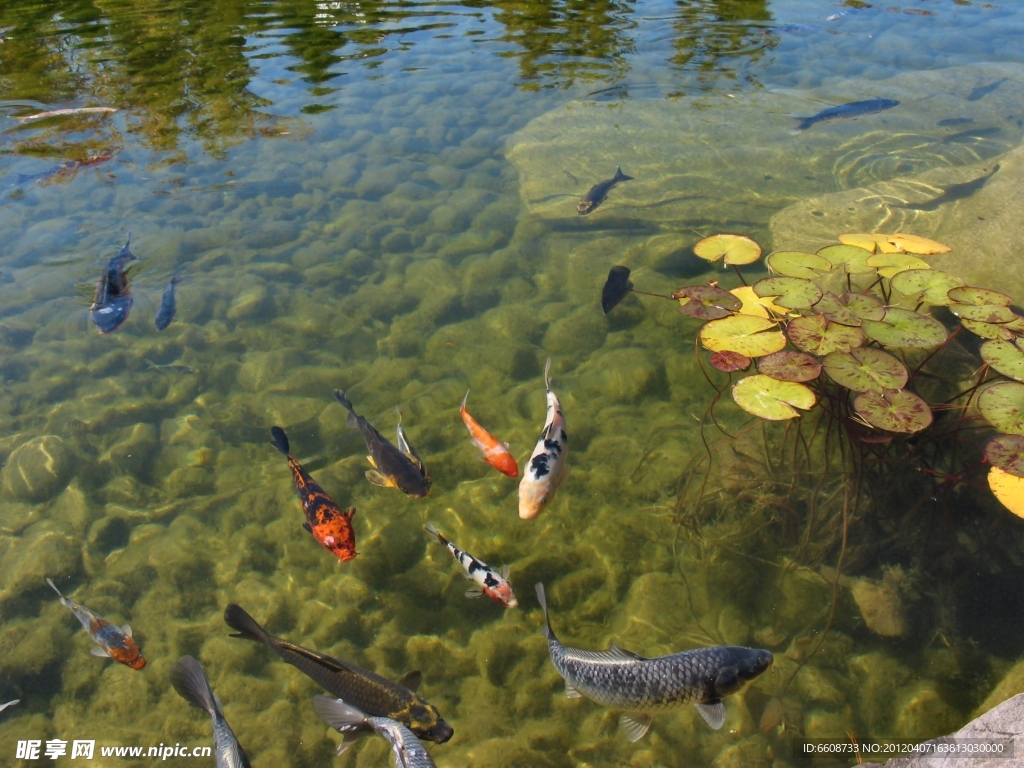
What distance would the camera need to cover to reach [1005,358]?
11.3 ft

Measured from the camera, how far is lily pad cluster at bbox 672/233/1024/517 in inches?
128

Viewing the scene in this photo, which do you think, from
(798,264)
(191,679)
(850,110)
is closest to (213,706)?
(191,679)

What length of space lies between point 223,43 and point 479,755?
11.9 metres

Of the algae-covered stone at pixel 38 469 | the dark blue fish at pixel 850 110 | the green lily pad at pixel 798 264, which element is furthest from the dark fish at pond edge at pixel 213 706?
the dark blue fish at pixel 850 110

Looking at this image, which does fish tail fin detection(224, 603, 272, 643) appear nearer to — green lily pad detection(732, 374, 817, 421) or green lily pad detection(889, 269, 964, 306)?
green lily pad detection(732, 374, 817, 421)

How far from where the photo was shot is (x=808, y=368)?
11.7 feet

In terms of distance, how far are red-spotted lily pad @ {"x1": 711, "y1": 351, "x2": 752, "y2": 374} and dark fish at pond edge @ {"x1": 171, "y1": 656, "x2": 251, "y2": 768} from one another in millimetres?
2943

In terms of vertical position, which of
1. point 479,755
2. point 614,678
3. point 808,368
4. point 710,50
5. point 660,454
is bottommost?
point 479,755

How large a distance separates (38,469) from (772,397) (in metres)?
4.69

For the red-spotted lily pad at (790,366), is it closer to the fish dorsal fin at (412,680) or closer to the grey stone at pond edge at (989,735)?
the grey stone at pond edge at (989,735)

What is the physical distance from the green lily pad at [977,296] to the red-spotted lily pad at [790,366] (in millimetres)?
945

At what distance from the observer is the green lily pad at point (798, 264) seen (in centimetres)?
417

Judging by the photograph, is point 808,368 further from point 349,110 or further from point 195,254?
point 349,110

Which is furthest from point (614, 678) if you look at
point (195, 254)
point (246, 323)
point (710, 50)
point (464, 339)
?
point (710, 50)
